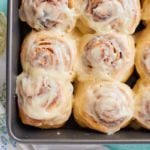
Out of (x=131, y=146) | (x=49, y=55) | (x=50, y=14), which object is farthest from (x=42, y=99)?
(x=131, y=146)

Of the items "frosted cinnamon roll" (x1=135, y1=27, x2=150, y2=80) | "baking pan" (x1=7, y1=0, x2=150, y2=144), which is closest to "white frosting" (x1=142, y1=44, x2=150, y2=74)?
"frosted cinnamon roll" (x1=135, y1=27, x2=150, y2=80)

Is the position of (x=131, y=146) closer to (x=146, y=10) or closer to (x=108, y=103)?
(x=108, y=103)

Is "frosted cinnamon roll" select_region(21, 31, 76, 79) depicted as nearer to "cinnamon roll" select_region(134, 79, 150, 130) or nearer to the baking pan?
the baking pan

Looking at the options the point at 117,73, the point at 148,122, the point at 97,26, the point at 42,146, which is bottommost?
the point at 42,146

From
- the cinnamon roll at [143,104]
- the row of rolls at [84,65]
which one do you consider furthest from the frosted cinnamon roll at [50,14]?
the cinnamon roll at [143,104]

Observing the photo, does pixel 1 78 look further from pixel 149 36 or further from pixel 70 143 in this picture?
pixel 149 36

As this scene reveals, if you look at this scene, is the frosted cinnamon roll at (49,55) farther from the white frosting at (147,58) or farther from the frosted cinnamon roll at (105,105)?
the white frosting at (147,58)

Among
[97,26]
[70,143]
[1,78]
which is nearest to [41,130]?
[70,143]
